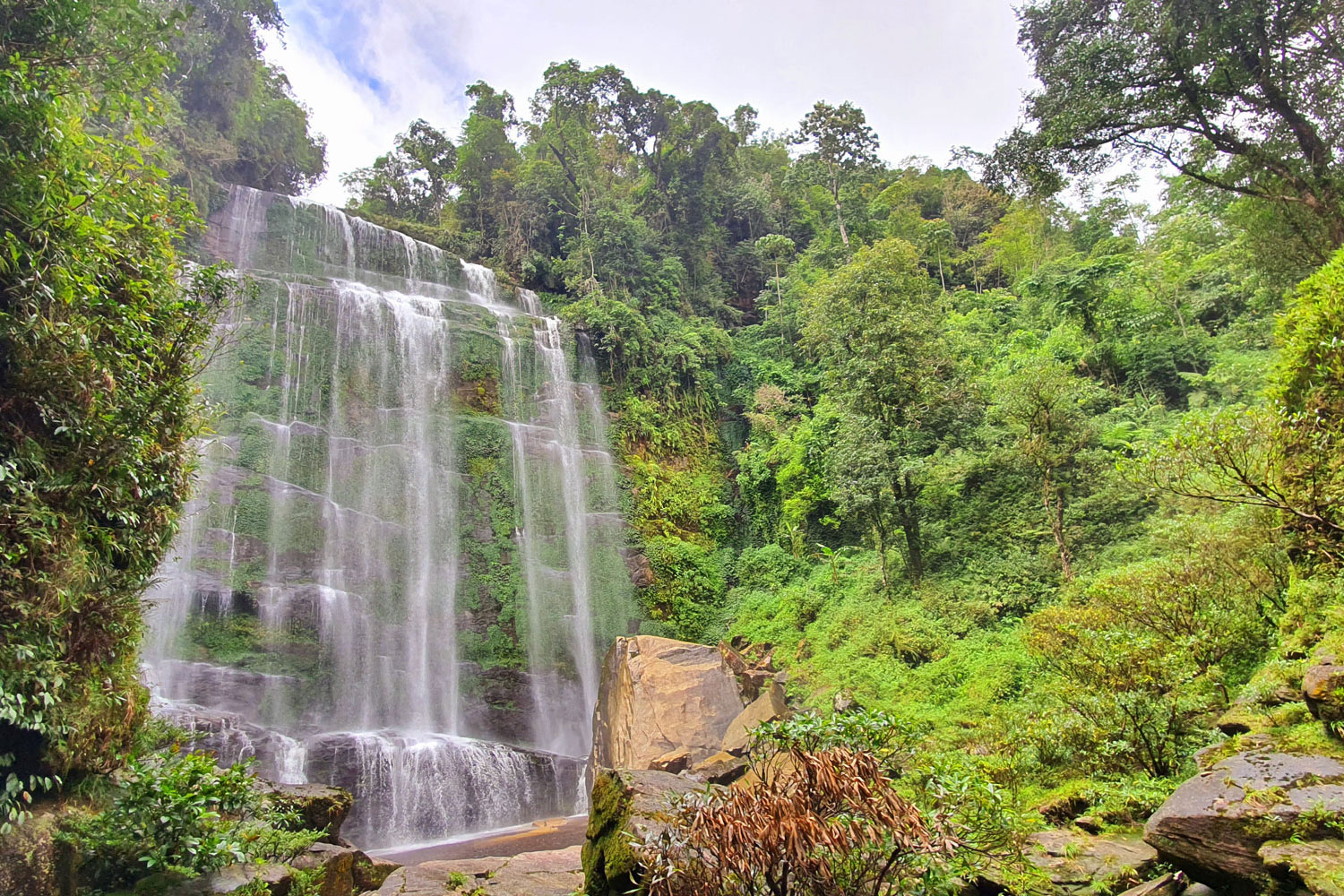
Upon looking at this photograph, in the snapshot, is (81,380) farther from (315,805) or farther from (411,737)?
(411,737)

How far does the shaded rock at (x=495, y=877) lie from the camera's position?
219 inches

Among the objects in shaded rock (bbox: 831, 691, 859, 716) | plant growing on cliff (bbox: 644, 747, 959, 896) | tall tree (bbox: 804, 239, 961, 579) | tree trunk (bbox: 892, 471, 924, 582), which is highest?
tall tree (bbox: 804, 239, 961, 579)

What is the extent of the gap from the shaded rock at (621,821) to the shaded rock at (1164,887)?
2600 mm

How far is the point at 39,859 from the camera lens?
13.6 feet

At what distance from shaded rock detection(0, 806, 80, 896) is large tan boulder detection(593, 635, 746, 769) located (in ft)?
29.3

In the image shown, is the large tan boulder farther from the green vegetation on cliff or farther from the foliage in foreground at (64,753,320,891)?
the foliage in foreground at (64,753,320,891)

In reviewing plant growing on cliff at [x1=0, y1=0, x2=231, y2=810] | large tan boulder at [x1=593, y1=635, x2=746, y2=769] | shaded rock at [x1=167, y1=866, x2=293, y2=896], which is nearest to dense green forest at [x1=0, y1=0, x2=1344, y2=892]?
plant growing on cliff at [x1=0, y1=0, x2=231, y2=810]

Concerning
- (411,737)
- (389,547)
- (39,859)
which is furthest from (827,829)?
(389,547)

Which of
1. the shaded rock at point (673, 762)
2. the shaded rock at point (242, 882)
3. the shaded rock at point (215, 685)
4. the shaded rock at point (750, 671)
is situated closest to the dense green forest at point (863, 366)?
the shaded rock at point (750, 671)

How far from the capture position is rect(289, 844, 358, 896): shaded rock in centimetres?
590

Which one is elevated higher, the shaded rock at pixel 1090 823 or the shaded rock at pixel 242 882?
the shaded rock at pixel 242 882

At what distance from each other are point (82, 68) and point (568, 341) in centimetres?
1707

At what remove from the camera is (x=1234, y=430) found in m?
5.49

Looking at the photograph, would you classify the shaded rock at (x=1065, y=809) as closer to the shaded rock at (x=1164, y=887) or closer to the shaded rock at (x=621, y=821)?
the shaded rock at (x=1164, y=887)
